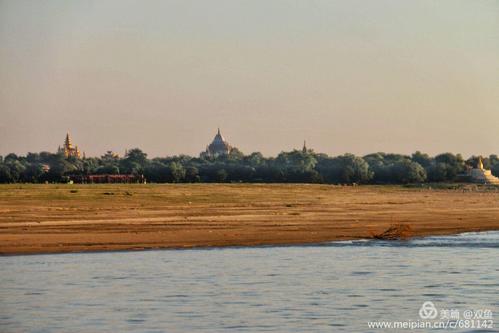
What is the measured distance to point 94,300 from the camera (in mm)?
26047

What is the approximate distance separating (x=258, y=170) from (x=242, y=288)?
340ft

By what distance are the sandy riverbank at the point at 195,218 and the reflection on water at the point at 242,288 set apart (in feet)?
8.64

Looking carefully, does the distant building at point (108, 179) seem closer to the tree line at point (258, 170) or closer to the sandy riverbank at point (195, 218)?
the tree line at point (258, 170)

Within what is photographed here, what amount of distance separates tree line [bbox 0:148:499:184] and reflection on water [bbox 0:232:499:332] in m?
73.2

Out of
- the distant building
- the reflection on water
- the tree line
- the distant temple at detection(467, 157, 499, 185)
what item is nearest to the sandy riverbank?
the reflection on water

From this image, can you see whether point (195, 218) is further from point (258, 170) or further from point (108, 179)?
point (258, 170)

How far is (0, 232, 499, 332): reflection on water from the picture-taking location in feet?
76.7

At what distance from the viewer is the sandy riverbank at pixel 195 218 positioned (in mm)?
38906

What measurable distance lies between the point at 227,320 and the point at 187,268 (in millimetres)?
9061

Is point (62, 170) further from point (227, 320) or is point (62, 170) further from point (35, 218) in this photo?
point (227, 320)

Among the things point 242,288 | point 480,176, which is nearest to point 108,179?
point 480,176

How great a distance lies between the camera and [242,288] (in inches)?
1125

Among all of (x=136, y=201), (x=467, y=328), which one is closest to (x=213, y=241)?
(x=467, y=328)

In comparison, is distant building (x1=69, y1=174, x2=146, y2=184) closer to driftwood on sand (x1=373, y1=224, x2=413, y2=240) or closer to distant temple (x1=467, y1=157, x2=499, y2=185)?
distant temple (x1=467, y1=157, x2=499, y2=185)
